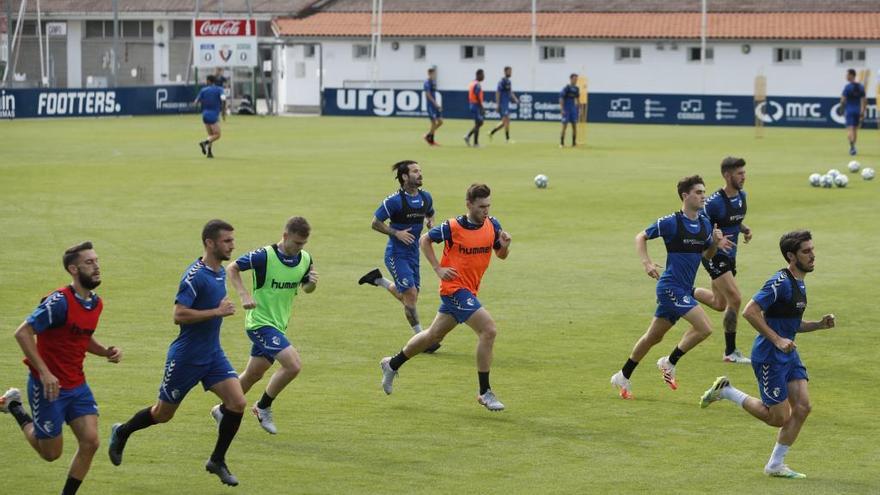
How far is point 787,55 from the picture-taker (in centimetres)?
7406

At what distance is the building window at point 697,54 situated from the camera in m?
75.2

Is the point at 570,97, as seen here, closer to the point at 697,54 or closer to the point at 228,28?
the point at 228,28

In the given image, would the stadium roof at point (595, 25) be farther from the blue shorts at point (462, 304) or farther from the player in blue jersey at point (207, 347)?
the player in blue jersey at point (207, 347)

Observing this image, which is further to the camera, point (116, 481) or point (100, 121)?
point (100, 121)

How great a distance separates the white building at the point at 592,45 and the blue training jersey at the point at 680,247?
59.2m

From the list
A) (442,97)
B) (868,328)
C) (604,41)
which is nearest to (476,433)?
(868,328)

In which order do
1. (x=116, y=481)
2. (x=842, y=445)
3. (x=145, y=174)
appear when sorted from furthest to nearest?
(x=145, y=174) → (x=842, y=445) → (x=116, y=481)

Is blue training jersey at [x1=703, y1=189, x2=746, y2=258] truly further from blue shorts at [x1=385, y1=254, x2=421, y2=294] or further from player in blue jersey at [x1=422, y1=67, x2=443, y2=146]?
player in blue jersey at [x1=422, y1=67, x2=443, y2=146]

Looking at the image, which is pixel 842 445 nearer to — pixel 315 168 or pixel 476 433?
pixel 476 433

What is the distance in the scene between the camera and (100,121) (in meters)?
61.7

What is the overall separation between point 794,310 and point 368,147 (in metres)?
37.0

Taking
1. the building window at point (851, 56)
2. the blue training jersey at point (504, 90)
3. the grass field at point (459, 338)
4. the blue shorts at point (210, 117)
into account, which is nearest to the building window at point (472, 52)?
the building window at point (851, 56)

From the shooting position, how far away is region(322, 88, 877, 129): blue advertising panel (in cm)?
6234

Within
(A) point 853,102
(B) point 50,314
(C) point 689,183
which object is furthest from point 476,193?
(A) point 853,102
